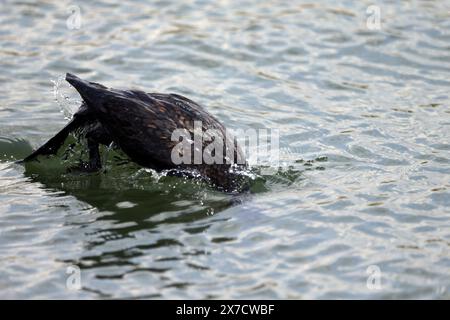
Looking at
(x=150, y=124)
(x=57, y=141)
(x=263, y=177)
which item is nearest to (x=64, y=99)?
(x=57, y=141)

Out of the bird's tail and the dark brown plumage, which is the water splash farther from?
the dark brown plumage

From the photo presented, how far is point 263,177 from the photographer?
787cm

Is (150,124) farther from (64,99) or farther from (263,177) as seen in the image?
(64,99)

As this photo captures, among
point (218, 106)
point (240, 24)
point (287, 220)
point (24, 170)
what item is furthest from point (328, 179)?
point (240, 24)

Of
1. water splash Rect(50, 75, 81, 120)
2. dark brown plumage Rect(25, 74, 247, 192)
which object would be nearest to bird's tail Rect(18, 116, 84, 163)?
dark brown plumage Rect(25, 74, 247, 192)

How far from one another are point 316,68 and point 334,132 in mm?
1871

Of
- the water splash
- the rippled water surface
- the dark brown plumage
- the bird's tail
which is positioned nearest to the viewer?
the rippled water surface

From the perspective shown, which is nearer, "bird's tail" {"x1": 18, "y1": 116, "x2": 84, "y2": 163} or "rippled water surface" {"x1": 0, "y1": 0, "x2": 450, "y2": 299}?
"rippled water surface" {"x1": 0, "y1": 0, "x2": 450, "y2": 299}

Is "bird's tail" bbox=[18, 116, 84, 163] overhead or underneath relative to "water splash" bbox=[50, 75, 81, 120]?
underneath

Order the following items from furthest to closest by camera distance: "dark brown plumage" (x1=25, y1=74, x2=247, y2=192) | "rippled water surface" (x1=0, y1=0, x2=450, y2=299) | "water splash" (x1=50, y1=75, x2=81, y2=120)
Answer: "water splash" (x1=50, y1=75, x2=81, y2=120)
"dark brown plumage" (x1=25, y1=74, x2=247, y2=192)
"rippled water surface" (x1=0, y1=0, x2=450, y2=299)

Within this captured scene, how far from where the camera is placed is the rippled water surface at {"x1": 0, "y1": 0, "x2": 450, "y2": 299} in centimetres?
620

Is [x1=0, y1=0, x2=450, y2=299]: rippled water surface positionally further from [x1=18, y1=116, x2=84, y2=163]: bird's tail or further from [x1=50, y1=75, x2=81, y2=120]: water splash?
[x1=18, y1=116, x2=84, y2=163]: bird's tail

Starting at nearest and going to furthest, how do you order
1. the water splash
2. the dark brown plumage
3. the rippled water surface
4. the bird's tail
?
the rippled water surface → the dark brown plumage → the bird's tail → the water splash
